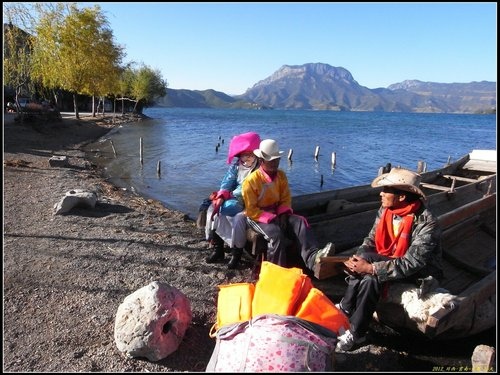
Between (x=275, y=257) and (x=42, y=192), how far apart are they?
8.06m

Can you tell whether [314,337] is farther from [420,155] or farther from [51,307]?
[420,155]

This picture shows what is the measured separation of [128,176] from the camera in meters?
17.1

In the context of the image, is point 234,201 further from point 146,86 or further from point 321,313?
point 146,86

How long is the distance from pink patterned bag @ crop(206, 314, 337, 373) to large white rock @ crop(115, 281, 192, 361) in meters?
0.74

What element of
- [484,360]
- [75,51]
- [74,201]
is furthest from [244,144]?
[75,51]

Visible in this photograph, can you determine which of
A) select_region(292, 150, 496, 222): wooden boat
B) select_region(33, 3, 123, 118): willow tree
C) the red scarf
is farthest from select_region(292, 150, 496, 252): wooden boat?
select_region(33, 3, 123, 118): willow tree

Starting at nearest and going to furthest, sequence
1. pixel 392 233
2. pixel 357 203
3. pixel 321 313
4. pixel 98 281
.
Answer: pixel 321 313, pixel 392 233, pixel 98 281, pixel 357 203

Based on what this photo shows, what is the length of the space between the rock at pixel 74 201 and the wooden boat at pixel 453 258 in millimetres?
4895

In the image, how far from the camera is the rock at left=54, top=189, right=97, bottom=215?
8.34 metres

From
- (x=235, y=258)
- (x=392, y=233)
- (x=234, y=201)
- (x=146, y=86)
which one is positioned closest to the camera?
(x=392, y=233)

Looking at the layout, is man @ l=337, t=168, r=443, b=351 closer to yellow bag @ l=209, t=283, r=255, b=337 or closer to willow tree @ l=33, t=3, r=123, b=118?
yellow bag @ l=209, t=283, r=255, b=337

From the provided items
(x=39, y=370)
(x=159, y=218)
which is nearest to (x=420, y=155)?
(x=159, y=218)

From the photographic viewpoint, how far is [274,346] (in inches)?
114

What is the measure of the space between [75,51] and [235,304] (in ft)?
117
